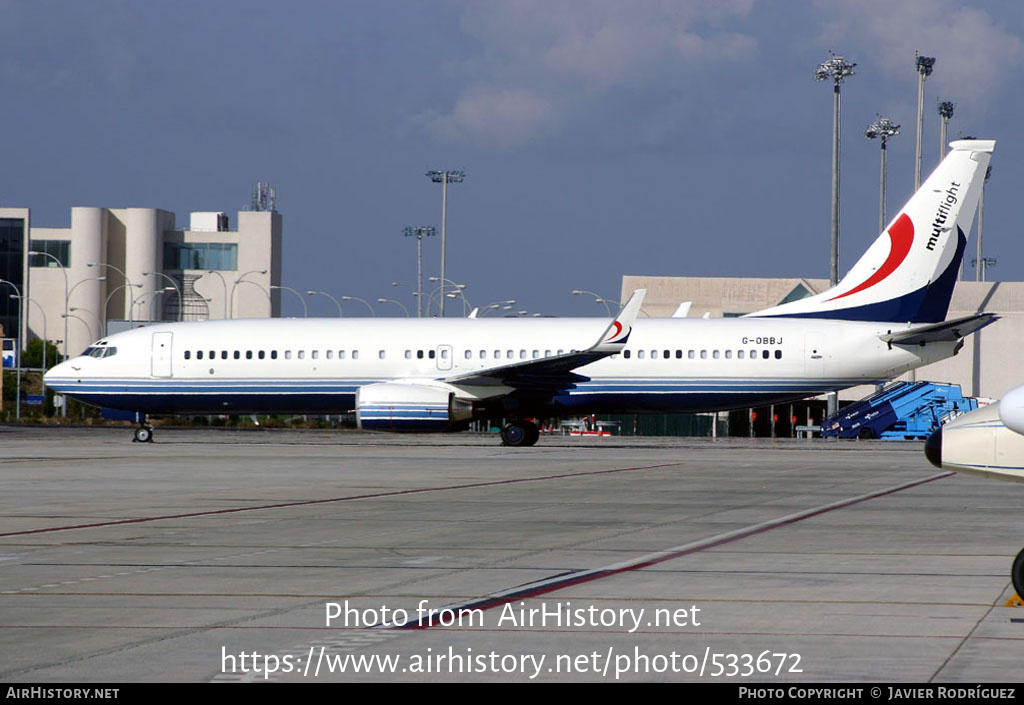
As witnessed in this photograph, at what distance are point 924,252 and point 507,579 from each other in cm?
3166

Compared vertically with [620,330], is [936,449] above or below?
below

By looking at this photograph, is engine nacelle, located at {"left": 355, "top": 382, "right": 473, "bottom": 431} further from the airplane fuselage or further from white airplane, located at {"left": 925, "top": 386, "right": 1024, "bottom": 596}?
white airplane, located at {"left": 925, "top": 386, "right": 1024, "bottom": 596}

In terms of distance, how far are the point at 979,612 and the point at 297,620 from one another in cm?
514

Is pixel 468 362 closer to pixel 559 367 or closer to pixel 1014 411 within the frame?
pixel 559 367

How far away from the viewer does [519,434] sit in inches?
1700

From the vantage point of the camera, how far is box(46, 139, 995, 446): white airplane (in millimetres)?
40406

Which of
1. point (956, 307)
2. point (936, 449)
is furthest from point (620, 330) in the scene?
point (956, 307)

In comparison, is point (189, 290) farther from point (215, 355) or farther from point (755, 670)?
point (755, 670)

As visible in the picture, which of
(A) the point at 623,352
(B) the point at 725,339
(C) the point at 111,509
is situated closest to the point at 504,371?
(A) the point at 623,352

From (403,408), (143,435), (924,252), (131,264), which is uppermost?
(131,264)

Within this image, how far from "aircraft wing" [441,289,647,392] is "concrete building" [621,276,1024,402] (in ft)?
91.5

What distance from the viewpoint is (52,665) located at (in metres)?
8.41

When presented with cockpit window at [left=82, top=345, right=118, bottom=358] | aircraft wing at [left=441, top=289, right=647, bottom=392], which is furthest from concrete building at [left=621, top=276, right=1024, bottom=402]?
cockpit window at [left=82, top=345, right=118, bottom=358]

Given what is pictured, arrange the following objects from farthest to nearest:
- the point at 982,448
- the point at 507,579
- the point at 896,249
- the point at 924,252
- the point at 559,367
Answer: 1. the point at 896,249
2. the point at 924,252
3. the point at 559,367
4. the point at 507,579
5. the point at 982,448
